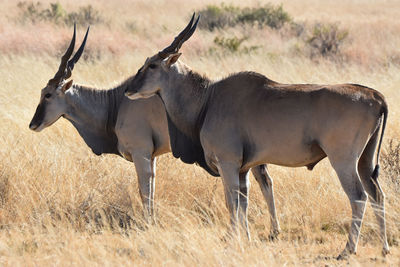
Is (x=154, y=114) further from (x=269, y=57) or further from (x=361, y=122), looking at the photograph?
(x=269, y=57)

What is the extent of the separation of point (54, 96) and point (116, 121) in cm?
64

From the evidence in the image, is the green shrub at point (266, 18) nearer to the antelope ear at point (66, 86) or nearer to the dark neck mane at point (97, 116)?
the dark neck mane at point (97, 116)

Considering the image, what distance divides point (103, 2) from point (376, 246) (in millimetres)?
30591

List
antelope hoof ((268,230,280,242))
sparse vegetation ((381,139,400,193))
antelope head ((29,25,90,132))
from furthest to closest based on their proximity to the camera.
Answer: sparse vegetation ((381,139,400,193)) → antelope head ((29,25,90,132)) → antelope hoof ((268,230,280,242))

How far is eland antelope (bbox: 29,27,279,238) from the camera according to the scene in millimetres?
6844

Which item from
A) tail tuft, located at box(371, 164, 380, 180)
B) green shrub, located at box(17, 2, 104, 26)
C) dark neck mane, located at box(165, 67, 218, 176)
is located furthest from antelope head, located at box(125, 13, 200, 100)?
green shrub, located at box(17, 2, 104, 26)

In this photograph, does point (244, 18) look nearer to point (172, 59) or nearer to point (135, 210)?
point (135, 210)

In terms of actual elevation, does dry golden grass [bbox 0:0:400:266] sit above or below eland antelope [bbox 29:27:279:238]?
below

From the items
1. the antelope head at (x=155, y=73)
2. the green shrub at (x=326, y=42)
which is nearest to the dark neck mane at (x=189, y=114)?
the antelope head at (x=155, y=73)

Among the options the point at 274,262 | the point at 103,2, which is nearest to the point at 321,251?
the point at 274,262

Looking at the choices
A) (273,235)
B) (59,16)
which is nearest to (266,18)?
Answer: (59,16)

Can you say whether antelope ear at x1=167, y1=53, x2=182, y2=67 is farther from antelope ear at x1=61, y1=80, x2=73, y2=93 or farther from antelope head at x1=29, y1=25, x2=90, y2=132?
antelope ear at x1=61, y1=80, x2=73, y2=93

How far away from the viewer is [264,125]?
19.2 feet

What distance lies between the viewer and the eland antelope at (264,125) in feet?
18.2
